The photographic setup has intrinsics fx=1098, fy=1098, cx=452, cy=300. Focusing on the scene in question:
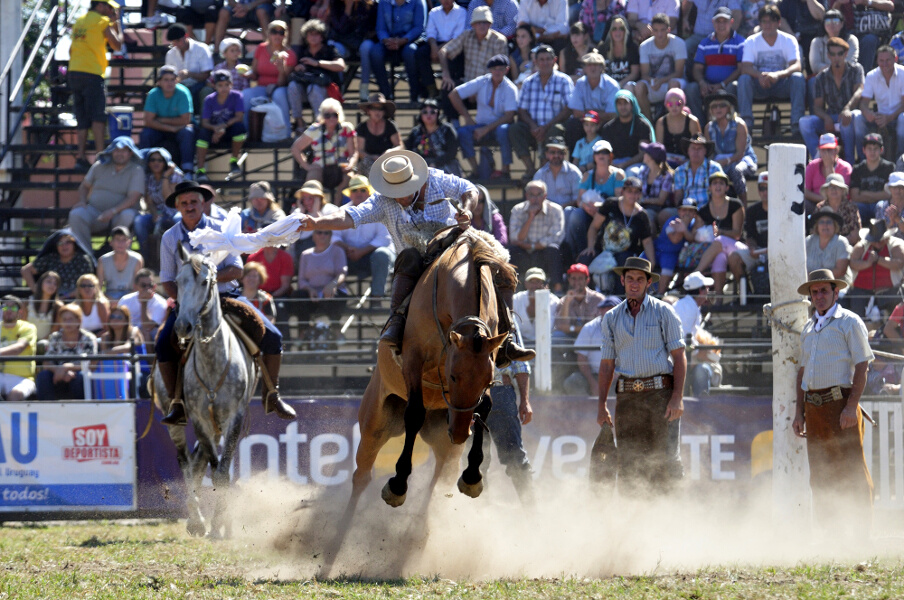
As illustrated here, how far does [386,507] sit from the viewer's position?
8.59m

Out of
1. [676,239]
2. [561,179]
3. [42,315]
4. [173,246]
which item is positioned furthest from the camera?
[561,179]

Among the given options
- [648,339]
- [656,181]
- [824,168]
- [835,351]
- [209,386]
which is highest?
[824,168]

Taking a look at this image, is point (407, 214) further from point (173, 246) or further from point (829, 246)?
point (829, 246)

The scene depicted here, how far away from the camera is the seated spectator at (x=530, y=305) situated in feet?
39.3

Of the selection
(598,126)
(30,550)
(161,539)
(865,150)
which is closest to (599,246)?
(598,126)

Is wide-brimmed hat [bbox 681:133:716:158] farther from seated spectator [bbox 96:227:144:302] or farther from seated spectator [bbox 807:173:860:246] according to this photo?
seated spectator [bbox 96:227:144:302]

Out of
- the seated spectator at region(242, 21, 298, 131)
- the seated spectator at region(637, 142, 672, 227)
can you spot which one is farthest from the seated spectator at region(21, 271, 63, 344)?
the seated spectator at region(637, 142, 672, 227)

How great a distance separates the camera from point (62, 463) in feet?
37.9

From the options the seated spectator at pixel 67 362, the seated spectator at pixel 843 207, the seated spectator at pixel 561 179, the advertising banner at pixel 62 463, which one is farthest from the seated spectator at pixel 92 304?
the seated spectator at pixel 843 207

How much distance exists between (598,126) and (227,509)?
27.1 ft

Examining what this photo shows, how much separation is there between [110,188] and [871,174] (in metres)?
→ 10.2

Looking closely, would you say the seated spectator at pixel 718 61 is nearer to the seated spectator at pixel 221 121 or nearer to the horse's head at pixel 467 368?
the seated spectator at pixel 221 121

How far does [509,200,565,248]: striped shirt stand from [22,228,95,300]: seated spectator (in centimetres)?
544

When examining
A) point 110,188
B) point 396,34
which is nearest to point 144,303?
point 110,188
